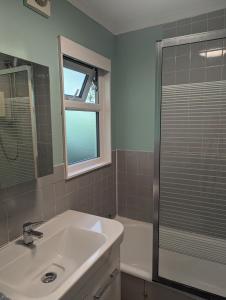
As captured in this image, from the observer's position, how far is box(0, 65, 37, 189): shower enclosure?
45.6 inches

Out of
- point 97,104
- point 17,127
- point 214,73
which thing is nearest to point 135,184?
point 97,104

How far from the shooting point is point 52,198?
5.01 feet

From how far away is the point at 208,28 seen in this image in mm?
1845

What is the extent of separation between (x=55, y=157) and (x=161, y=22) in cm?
162

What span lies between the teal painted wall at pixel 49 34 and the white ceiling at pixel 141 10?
0.09 meters

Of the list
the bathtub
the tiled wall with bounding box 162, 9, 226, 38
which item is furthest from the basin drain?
the tiled wall with bounding box 162, 9, 226, 38

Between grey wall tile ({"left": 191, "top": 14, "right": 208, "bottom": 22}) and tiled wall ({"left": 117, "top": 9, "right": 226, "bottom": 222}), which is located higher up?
grey wall tile ({"left": 191, "top": 14, "right": 208, "bottom": 22})

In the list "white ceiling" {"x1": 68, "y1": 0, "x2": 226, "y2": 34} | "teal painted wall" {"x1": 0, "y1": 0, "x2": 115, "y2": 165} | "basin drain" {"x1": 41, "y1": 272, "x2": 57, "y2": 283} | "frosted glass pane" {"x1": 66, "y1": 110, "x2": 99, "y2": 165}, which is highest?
"white ceiling" {"x1": 68, "y1": 0, "x2": 226, "y2": 34}

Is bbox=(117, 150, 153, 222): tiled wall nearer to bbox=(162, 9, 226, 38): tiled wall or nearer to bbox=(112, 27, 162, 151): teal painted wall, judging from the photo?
bbox=(112, 27, 162, 151): teal painted wall

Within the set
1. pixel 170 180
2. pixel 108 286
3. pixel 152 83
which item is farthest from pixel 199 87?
pixel 108 286

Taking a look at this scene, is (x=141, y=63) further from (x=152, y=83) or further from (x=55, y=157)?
(x=55, y=157)

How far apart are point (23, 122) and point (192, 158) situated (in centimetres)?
113

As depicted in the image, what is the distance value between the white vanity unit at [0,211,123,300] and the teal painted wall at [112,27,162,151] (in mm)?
1110

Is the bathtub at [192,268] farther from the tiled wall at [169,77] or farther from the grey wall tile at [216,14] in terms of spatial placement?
the grey wall tile at [216,14]
